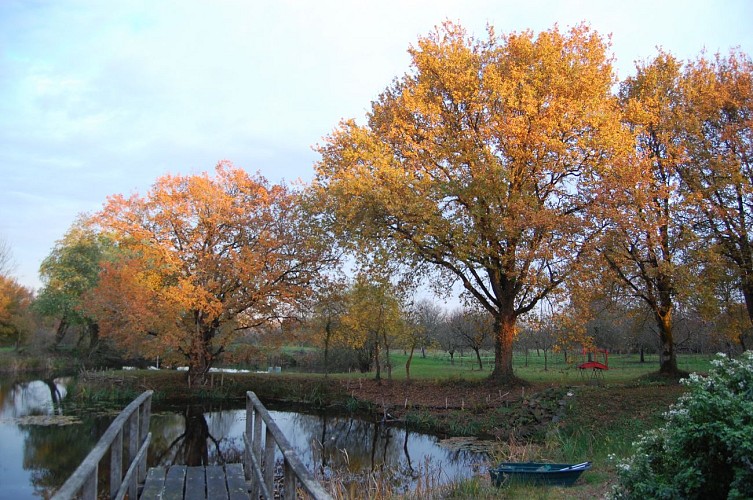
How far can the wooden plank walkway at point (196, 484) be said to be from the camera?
7.36m

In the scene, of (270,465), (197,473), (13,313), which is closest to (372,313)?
(197,473)

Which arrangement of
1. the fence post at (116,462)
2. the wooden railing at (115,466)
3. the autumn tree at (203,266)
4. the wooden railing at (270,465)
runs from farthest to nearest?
the autumn tree at (203,266)
the fence post at (116,462)
the wooden railing at (270,465)
the wooden railing at (115,466)

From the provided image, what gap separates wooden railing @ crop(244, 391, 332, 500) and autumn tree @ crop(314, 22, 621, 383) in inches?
552

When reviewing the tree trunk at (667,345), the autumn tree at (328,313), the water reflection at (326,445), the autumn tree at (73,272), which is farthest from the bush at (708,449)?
the autumn tree at (73,272)

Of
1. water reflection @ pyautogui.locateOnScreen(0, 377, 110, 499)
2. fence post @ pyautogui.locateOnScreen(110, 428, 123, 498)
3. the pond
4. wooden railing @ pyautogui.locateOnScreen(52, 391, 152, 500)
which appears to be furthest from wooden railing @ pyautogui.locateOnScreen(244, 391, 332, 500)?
water reflection @ pyautogui.locateOnScreen(0, 377, 110, 499)

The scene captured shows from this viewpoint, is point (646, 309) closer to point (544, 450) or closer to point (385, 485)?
point (544, 450)

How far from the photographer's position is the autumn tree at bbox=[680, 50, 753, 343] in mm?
22859

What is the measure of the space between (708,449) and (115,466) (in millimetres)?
6733

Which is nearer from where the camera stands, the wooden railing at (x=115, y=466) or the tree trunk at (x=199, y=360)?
the wooden railing at (x=115, y=466)

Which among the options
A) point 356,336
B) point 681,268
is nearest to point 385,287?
point 356,336

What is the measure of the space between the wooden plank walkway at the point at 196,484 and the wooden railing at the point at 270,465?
270mm

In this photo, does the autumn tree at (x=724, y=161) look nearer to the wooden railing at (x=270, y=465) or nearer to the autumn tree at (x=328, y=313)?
the autumn tree at (x=328, y=313)

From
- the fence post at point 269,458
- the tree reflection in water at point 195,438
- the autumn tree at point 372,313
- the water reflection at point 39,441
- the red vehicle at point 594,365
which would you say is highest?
the autumn tree at point 372,313

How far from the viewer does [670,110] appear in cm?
2539
